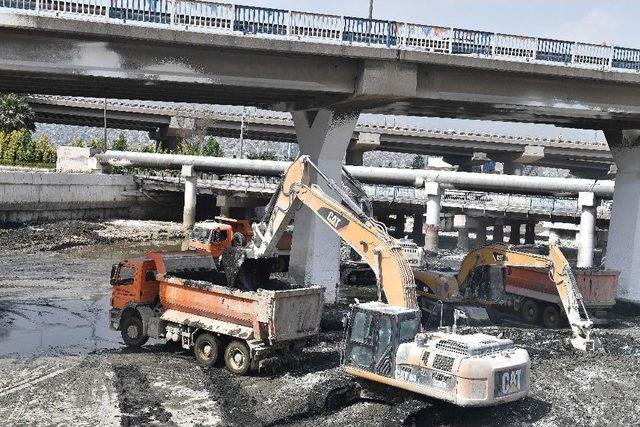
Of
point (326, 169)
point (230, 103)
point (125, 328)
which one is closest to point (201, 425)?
point (125, 328)

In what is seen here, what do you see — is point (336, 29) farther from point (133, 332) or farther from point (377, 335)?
point (377, 335)

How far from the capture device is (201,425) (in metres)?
13.3

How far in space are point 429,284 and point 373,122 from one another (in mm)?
51092

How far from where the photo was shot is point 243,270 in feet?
65.6

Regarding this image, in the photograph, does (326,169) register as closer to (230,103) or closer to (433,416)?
(230,103)

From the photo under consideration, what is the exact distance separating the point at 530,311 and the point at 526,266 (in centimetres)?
439

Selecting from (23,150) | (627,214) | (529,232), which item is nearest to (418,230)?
(529,232)

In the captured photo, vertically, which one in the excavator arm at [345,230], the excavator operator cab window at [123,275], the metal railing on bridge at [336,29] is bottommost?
the excavator operator cab window at [123,275]

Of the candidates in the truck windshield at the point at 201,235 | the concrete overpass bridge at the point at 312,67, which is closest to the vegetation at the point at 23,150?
the truck windshield at the point at 201,235

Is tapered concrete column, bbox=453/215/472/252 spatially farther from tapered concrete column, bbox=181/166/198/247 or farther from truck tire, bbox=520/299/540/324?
truck tire, bbox=520/299/540/324

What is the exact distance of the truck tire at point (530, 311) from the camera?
84.0ft

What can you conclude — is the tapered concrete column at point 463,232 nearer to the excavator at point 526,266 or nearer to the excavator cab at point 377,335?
the excavator at point 526,266

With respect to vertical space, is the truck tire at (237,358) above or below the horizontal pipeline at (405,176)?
below

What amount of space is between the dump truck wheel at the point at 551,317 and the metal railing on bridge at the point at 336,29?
28.1ft
